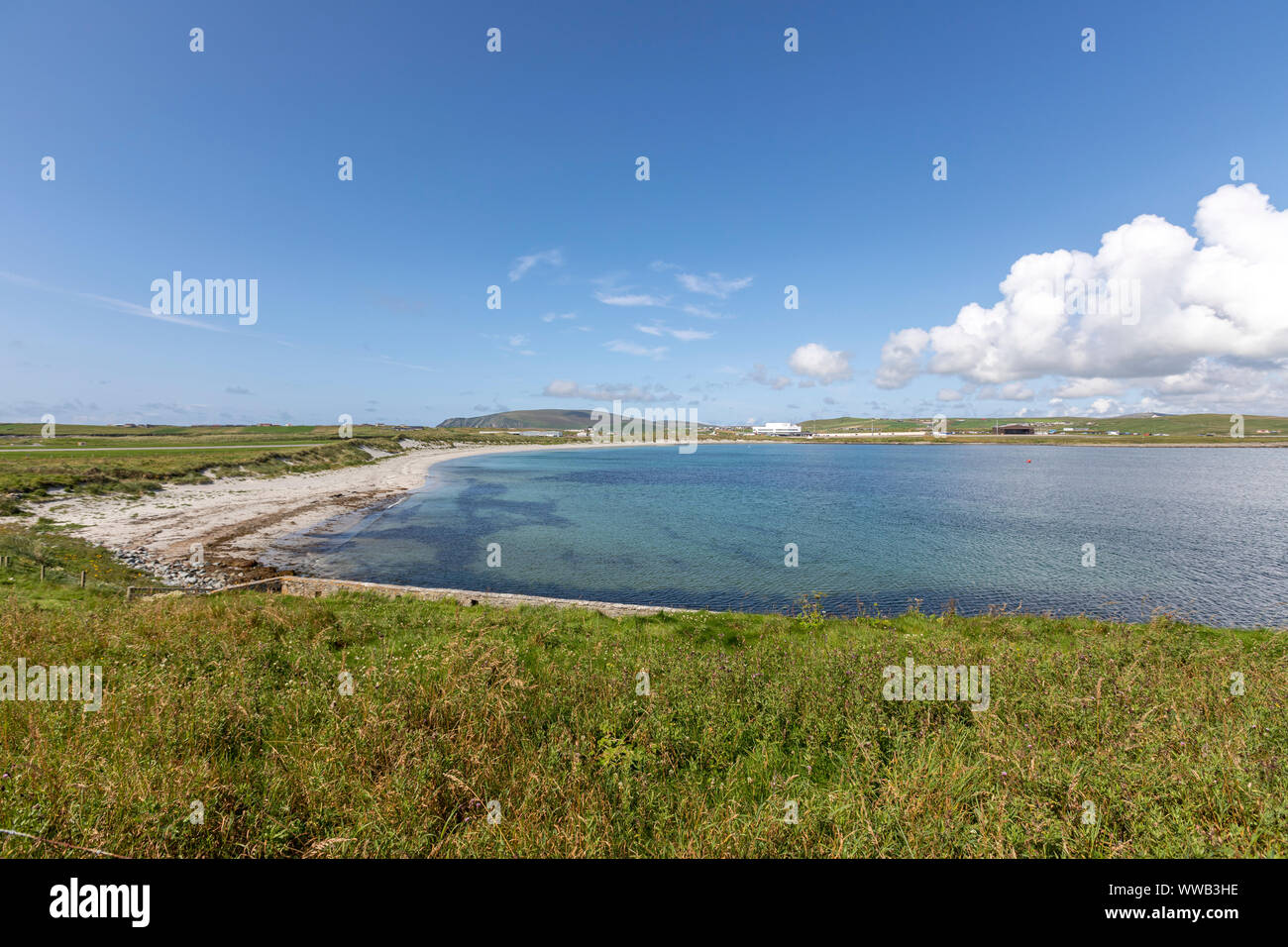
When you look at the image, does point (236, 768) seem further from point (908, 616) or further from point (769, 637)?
point (908, 616)

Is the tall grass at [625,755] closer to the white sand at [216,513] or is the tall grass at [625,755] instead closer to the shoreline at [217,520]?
the shoreline at [217,520]

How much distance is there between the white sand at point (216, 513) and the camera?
104 feet

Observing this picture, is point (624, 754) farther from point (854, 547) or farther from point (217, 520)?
point (217, 520)

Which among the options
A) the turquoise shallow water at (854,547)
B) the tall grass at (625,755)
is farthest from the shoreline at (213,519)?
the tall grass at (625,755)

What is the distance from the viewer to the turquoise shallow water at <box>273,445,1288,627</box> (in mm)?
26812

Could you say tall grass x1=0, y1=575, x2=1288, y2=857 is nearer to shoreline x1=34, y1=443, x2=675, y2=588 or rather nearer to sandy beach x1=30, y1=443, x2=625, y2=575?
shoreline x1=34, y1=443, x2=675, y2=588

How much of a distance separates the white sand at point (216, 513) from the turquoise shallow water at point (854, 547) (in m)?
4.37

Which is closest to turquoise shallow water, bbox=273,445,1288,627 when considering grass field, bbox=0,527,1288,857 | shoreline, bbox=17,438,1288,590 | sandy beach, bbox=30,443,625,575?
shoreline, bbox=17,438,1288,590

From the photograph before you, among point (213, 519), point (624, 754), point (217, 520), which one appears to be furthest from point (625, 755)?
point (213, 519)

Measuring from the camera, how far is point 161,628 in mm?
10445

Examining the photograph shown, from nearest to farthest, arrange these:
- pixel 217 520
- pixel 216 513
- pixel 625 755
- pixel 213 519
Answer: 1. pixel 625 755
2. pixel 217 520
3. pixel 213 519
4. pixel 216 513

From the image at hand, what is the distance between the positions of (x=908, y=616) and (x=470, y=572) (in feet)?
79.1

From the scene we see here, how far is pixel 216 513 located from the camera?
139 feet
